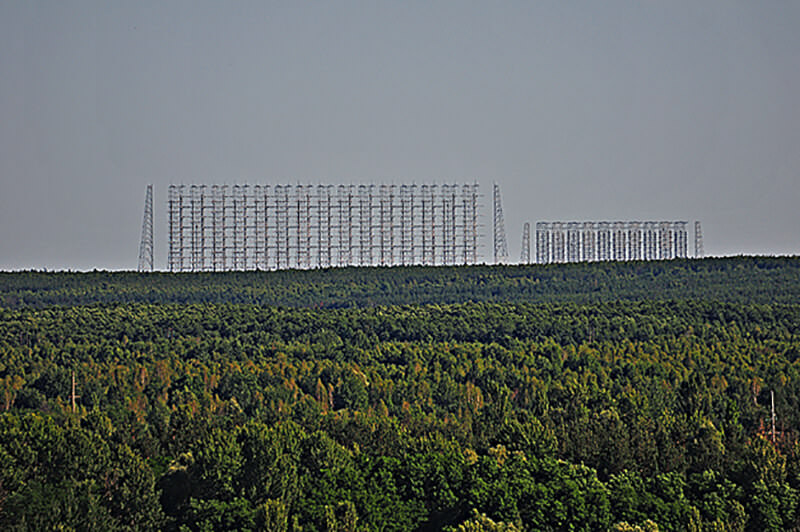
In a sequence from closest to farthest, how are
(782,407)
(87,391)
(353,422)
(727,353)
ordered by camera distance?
1. (353,422)
2. (782,407)
3. (87,391)
4. (727,353)

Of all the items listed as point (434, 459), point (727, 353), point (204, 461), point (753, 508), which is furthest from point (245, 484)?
point (727, 353)

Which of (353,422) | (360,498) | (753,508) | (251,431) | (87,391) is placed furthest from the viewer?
(87,391)

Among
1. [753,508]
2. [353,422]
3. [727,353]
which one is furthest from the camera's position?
[727,353]

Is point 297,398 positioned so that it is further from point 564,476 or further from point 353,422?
point 564,476

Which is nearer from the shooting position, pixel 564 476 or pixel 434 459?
pixel 564 476

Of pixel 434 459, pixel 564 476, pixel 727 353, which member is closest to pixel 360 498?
pixel 434 459

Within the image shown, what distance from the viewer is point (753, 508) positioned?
8475cm

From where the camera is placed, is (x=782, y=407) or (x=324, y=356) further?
(x=324, y=356)

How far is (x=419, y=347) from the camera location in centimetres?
19762

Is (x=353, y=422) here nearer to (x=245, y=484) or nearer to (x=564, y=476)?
(x=245, y=484)

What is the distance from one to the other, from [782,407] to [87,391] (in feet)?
229

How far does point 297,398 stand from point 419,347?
144 feet

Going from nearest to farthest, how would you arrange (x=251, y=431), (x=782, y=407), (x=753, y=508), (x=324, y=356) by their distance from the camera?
(x=753, y=508), (x=251, y=431), (x=782, y=407), (x=324, y=356)

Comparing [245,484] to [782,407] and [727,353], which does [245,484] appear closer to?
[782,407]
